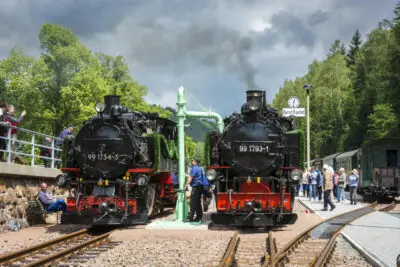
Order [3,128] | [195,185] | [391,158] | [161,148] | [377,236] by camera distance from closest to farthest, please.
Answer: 1. [377,236]
2. [195,185]
3. [3,128]
4. [161,148]
5. [391,158]

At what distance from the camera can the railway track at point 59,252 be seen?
9.02 meters

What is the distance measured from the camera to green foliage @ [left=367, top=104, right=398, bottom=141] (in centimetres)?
4830

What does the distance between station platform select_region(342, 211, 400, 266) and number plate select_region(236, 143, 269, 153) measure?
261 centimetres

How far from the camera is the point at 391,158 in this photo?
2847cm

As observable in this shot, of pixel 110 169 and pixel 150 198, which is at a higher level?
pixel 110 169

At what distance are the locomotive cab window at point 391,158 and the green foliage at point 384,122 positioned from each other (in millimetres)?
19965

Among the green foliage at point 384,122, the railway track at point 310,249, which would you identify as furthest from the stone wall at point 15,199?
the green foliage at point 384,122

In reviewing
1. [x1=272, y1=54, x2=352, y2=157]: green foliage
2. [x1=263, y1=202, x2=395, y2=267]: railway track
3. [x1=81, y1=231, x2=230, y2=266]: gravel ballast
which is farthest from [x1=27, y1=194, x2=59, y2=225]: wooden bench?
[x1=272, y1=54, x2=352, y2=157]: green foliage

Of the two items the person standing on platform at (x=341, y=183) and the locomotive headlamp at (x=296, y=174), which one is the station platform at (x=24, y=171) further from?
the person standing on platform at (x=341, y=183)

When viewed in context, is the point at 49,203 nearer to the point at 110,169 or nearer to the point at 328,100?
the point at 110,169

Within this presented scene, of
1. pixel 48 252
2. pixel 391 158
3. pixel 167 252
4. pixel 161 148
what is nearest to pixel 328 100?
pixel 391 158

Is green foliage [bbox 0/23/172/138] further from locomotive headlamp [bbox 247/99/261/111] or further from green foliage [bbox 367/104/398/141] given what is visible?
locomotive headlamp [bbox 247/99/261/111]

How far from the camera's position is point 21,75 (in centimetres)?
4119

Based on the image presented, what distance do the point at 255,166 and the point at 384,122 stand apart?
125 feet
